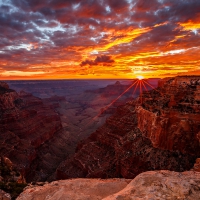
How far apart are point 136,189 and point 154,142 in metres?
22.7

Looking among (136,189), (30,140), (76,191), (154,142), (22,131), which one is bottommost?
(30,140)

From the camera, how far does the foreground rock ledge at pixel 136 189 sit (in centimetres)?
880

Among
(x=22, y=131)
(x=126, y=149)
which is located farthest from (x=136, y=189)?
(x=22, y=131)

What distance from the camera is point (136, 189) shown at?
966cm

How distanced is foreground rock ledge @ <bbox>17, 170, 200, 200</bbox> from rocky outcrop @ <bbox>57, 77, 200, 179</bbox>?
1735 cm

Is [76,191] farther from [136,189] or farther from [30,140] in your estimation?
[30,140]

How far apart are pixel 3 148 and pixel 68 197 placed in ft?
135

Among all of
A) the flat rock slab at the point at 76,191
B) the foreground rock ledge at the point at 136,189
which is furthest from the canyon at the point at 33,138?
the foreground rock ledge at the point at 136,189

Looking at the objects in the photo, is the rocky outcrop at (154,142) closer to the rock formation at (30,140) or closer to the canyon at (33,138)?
the canyon at (33,138)

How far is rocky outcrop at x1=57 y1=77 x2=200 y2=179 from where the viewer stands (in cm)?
2756

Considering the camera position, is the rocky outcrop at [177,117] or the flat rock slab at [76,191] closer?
the flat rock slab at [76,191]

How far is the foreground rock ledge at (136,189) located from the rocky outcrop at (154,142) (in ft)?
56.9

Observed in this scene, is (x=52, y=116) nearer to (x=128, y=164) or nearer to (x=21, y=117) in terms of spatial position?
(x=21, y=117)

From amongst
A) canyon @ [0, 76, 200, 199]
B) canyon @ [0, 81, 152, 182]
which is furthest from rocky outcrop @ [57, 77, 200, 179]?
canyon @ [0, 81, 152, 182]
